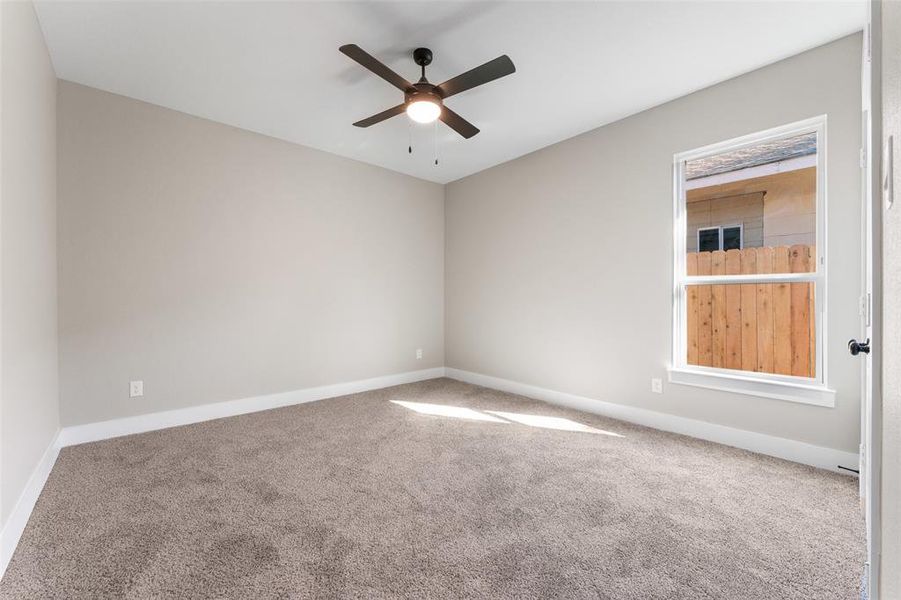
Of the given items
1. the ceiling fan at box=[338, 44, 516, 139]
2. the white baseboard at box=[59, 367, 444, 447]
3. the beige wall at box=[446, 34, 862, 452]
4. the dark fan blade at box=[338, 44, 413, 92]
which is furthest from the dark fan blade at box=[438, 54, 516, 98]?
the white baseboard at box=[59, 367, 444, 447]

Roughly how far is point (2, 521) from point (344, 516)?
136 centimetres

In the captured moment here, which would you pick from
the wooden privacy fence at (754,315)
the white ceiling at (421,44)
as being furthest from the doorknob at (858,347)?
the white ceiling at (421,44)

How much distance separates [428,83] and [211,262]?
2.46m

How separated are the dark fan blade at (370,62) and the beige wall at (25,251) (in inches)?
56.6

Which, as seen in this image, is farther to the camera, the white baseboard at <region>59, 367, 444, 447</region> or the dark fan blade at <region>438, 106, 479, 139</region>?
the white baseboard at <region>59, 367, 444, 447</region>

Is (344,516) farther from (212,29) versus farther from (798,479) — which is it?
(212,29)

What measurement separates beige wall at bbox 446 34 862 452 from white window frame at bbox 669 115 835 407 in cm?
5

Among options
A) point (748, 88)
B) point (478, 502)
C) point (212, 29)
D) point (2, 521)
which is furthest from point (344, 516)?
point (748, 88)

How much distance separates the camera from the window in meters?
2.87

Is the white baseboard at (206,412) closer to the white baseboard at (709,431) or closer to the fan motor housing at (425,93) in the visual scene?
the white baseboard at (709,431)

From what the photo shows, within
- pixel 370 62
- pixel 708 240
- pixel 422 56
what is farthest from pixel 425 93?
pixel 708 240

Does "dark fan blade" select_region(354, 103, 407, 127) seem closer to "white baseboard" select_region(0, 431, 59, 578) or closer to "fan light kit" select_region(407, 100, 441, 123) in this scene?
"fan light kit" select_region(407, 100, 441, 123)

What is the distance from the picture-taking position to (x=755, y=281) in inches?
109

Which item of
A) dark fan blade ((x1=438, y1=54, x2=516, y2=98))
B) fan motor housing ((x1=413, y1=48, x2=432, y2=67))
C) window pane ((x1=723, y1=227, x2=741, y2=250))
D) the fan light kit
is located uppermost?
fan motor housing ((x1=413, y1=48, x2=432, y2=67))
